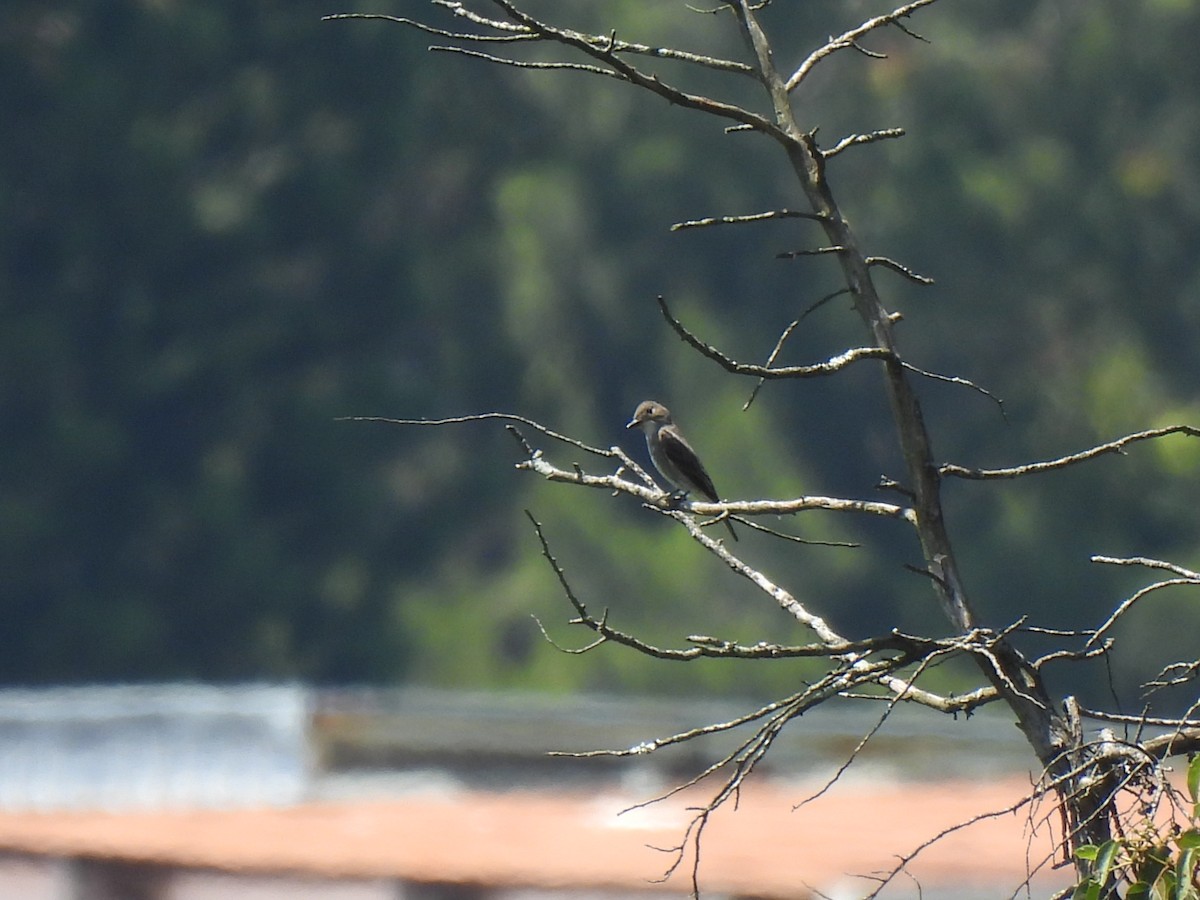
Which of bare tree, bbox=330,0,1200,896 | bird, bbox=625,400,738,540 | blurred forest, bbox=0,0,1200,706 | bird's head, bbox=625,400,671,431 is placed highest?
blurred forest, bbox=0,0,1200,706

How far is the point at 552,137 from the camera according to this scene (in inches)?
1292

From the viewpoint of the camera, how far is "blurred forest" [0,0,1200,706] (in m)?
26.1

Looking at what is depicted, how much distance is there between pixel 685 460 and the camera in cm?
901

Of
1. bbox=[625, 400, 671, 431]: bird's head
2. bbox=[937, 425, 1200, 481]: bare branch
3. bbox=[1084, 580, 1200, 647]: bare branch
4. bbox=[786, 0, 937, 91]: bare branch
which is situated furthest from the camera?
bbox=[625, 400, 671, 431]: bird's head

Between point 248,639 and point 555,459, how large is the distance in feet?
15.4

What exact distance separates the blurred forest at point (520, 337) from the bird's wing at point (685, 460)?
15753 mm

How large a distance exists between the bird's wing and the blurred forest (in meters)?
15.8

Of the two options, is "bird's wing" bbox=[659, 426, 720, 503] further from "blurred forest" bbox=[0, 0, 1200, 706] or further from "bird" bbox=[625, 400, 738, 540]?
"blurred forest" bbox=[0, 0, 1200, 706]

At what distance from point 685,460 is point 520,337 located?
21.9 metres

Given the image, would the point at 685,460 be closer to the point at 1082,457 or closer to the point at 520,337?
the point at 1082,457

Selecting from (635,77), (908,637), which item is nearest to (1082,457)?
(908,637)

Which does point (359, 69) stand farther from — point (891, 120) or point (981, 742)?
point (981, 742)

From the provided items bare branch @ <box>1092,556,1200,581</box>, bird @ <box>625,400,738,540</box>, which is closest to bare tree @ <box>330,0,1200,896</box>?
bare branch @ <box>1092,556,1200,581</box>

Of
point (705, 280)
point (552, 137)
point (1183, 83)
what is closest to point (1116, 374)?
point (1183, 83)
